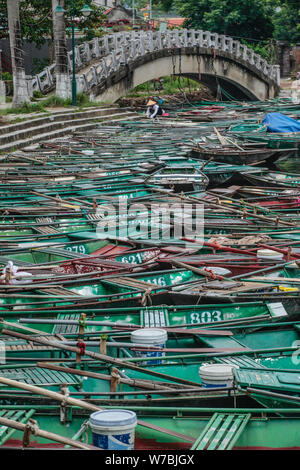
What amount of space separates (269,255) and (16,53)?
1531 centimetres

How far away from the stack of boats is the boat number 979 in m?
0.01

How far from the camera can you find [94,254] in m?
11.6

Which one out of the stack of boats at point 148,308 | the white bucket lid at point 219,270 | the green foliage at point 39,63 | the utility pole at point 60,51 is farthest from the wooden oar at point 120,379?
the green foliage at point 39,63

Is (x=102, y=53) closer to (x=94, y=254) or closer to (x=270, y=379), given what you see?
(x=94, y=254)

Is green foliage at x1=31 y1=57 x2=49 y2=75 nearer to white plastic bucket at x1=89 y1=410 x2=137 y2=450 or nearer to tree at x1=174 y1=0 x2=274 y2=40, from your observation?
tree at x1=174 y1=0 x2=274 y2=40

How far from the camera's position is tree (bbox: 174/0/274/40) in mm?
47969

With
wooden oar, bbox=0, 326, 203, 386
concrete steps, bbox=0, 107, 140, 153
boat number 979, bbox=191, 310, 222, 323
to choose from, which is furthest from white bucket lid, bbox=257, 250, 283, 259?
concrete steps, bbox=0, 107, 140, 153

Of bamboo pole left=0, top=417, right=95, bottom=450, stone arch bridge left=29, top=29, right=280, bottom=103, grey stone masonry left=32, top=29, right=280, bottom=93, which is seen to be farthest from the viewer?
stone arch bridge left=29, top=29, right=280, bottom=103

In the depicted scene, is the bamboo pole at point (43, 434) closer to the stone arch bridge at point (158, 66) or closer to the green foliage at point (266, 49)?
the stone arch bridge at point (158, 66)

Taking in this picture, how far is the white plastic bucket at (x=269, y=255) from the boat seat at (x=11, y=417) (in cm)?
546

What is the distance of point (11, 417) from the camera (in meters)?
5.96

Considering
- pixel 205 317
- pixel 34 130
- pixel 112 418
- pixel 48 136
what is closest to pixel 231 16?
pixel 48 136

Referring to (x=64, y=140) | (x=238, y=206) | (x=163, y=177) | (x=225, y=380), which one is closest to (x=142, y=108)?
(x=64, y=140)

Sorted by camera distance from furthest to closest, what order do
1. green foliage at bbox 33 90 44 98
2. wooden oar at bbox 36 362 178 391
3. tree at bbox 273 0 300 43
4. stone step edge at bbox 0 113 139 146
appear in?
tree at bbox 273 0 300 43 < green foliage at bbox 33 90 44 98 < stone step edge at bbox 0 113 139 146 < wooden oar at bbox 36 362 178 391
